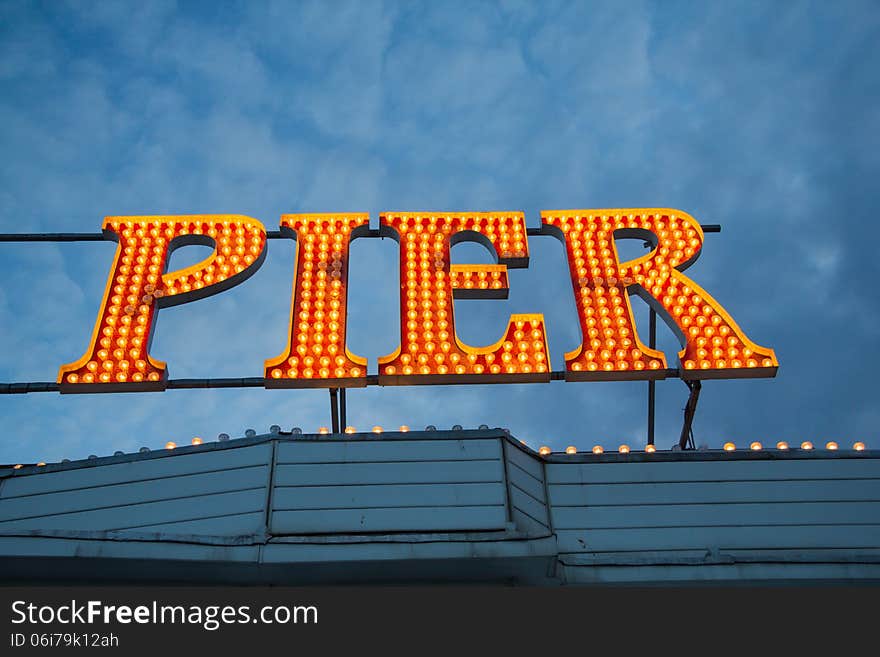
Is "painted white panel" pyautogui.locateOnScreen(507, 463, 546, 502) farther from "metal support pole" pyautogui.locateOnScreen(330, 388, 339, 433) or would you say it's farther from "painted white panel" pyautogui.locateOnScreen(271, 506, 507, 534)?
"metal support pole" pyautogui.locateOnScreen(330, 388, 339, 433)

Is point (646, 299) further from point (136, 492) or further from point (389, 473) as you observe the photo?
point (136, 492)

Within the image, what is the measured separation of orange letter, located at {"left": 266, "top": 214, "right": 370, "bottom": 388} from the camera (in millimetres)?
12727

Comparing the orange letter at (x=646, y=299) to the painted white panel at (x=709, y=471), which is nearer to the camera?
the painted white panel at (x=709, y=471)

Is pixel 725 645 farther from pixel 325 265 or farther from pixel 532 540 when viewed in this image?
pixel 325 265

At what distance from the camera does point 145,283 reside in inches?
554

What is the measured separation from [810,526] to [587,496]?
2.53 m

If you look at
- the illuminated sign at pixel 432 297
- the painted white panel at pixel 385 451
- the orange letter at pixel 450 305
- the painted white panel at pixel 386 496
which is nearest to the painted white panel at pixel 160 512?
the painted white panel at pixel 386 496

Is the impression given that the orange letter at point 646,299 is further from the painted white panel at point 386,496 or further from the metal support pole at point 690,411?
the painted white panel at point 386,496

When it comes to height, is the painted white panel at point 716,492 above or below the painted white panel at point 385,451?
below

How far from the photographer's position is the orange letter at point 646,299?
42.7 ft

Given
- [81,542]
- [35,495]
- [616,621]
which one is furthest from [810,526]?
[35,495]

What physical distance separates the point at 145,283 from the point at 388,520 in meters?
6.67

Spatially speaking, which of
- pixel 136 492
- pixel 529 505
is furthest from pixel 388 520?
pixel 136 492

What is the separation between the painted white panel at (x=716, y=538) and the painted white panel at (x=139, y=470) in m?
3.68
